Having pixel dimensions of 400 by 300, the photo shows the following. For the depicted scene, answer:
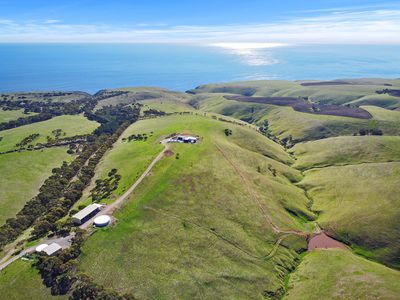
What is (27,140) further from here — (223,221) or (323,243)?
(323,243)

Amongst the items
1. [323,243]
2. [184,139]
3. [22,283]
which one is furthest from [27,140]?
[323,243]

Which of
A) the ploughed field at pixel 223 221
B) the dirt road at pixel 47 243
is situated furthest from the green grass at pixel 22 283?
the dirt road at pixel 47 243

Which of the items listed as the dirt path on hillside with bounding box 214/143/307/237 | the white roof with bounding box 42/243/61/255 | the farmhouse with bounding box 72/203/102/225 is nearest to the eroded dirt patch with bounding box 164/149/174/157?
the dirt path on hillside with bounding box 214/143/307/237

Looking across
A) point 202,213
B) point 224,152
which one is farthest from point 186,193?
point 224,152

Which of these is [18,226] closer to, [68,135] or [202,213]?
[202,213]

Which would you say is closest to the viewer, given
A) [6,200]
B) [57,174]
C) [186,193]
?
[186,193]
